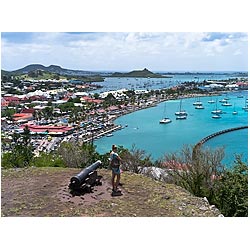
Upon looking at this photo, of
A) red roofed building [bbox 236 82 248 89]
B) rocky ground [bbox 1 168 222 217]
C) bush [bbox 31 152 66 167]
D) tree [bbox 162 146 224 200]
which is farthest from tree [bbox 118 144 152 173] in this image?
red roofed building [bbox 236 82 248 89]

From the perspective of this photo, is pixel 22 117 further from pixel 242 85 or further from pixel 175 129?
pixel 242 85

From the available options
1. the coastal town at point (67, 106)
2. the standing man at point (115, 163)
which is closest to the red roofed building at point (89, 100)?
the coastal town at point (67, 106)

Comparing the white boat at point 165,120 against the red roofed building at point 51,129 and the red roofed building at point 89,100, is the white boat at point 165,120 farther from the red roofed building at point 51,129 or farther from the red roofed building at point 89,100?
the red roofed building at point 51,129

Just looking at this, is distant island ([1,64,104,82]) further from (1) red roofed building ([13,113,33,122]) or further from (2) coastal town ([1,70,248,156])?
(1) red roofed building ([13,113,33,122])

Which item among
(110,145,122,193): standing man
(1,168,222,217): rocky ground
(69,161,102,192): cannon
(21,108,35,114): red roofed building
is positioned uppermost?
(21,108,35,114): red roofed building

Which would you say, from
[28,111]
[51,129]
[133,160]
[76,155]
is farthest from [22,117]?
[133,160]

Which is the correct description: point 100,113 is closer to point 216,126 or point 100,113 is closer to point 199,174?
point 216,126

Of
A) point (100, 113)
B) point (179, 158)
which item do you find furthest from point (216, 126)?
point (179, 158)
